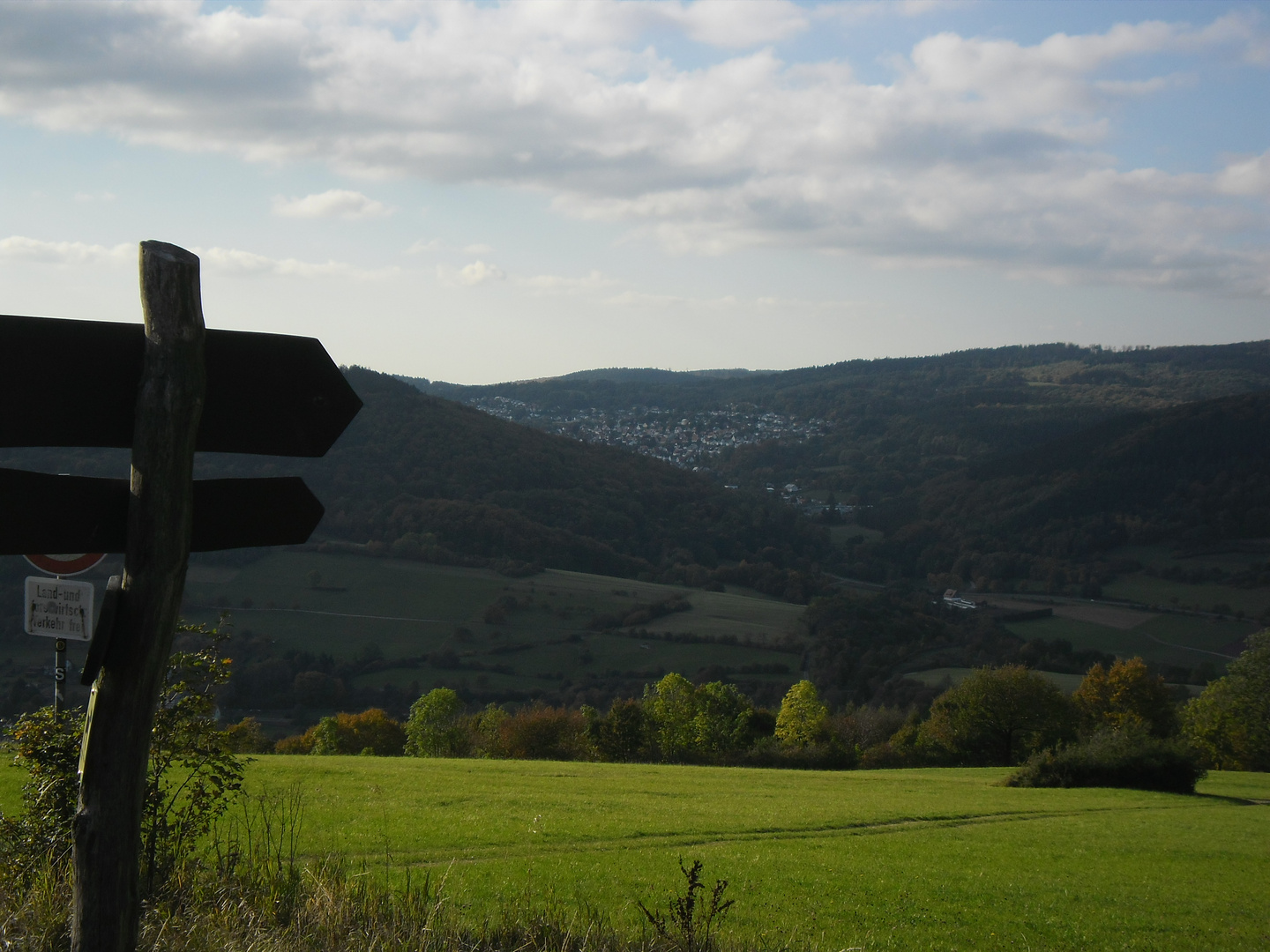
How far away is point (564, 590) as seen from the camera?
88875 millimetres

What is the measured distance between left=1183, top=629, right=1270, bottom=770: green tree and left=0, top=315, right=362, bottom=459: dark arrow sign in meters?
50.5

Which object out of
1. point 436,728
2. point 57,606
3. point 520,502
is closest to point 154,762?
point 57,606

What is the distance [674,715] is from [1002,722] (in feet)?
50.6

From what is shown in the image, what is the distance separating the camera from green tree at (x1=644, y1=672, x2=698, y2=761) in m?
44.0

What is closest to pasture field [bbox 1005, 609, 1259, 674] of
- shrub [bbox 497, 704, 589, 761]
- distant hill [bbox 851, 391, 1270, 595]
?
distant hill [bbox 851, 391, 1270, 595]

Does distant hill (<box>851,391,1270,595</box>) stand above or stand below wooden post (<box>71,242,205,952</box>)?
below

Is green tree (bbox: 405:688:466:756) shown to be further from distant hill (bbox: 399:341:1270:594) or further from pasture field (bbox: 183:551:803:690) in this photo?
distant hill (bbox: 399:341:1270:594)

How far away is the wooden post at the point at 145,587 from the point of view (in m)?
2.85

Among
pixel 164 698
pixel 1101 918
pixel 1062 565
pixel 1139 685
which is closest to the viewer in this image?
pixel 164 698

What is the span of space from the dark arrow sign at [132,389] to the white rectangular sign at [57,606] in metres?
4.20

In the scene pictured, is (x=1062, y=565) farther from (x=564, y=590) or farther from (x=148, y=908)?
(x=148, y=908)

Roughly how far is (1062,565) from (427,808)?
107 metres

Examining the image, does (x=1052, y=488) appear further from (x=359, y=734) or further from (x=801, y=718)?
(x=359, y=734)

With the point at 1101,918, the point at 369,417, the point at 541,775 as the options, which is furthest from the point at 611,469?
the point at 1101,918
